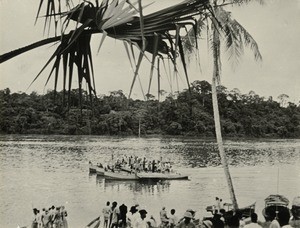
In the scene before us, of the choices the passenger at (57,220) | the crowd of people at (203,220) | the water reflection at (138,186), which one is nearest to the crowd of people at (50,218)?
the passenger at (57,220)

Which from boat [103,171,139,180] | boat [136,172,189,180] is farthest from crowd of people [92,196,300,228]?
boat [103,171,139,180]

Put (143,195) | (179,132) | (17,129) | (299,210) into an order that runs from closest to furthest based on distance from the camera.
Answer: (299,210) → (143,195) → (17,129) → (179,132)

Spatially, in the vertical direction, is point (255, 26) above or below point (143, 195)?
above

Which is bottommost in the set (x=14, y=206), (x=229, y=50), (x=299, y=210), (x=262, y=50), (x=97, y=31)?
(x=14, y=206)

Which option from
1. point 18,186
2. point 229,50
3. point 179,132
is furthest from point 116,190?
point 179,132

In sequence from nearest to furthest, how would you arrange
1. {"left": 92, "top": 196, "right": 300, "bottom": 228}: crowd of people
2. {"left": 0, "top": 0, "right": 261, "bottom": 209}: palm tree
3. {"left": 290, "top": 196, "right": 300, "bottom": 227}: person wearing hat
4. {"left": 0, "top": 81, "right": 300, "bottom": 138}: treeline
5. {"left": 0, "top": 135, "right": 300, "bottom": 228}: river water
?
{"left": 0, "top": 0, "right": 261, "bottom": 209}: palm tree, {"left": 92, "top": 196, "right": 300, "bottom": 228}: crowd of people, {"left": 290, "top": 196, "right": 300, "bottom": 227}: person wearing hat, {"left": 0, "top": 135, "right": 300, "bottom": 228}: river water, {"left": 0, "top": 81, "right": 300, "bottom": 138}: treeline

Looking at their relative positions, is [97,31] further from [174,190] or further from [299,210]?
[174,190]

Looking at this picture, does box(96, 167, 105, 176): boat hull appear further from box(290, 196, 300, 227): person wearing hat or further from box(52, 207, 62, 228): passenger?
box(290, 196, 300, 227): person wearing hat

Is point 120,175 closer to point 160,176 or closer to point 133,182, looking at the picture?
point 133,182
